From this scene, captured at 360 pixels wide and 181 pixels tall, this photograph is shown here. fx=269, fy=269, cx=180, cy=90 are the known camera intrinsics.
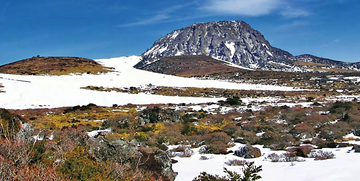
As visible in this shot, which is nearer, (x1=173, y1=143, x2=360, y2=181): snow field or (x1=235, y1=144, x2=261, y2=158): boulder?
(x1=173, y1=143, x2=360, y2=181): snow field

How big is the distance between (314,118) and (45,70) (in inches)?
2918

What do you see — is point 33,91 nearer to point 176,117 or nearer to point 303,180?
point 176,117

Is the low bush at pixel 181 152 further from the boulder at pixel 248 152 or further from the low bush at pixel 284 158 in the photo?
the low bush at pixel 284 158

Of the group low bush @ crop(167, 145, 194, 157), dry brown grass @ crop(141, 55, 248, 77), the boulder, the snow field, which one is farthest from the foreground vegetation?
dry brown grass @ crop(141, 55, 248, 77)

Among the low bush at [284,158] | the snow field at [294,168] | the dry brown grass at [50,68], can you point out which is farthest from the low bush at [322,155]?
the dry brown grass at [50,68]

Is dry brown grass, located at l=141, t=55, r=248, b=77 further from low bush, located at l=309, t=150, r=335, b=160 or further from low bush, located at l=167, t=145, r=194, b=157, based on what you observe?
low bush, located at l=309, t=150, r=335, b=160

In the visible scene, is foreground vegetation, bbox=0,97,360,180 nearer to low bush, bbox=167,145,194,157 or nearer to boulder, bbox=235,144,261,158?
low bush, bbox=167,145,194,157

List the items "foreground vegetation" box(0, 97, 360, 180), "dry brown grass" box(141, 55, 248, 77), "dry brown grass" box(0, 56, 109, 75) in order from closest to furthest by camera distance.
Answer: "foreground vegetation" box(0, 97, 360, 180) → "dry brown grass" box(0, 56, 109, 75) → "dry brown grass" box(141, 55, 248, 77)

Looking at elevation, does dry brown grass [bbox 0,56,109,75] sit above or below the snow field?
above

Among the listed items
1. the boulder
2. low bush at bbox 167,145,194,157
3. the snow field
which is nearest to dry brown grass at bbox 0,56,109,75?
low bush at bbox 167,145,194,157

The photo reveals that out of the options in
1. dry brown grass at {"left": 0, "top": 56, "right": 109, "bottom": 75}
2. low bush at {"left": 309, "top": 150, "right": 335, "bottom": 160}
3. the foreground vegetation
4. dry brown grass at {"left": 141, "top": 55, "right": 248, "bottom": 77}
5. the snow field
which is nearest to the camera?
the foreground vegetation

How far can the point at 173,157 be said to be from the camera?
1144 cm

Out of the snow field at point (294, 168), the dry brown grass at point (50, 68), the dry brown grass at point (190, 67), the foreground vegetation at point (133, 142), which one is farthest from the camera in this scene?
the dry brown grass at point (190, 67)

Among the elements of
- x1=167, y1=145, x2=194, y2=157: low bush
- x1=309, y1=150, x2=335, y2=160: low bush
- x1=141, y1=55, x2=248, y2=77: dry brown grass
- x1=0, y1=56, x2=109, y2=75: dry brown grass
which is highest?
x1=141, y1=55, x2=248, y2=77: dry brown grass
